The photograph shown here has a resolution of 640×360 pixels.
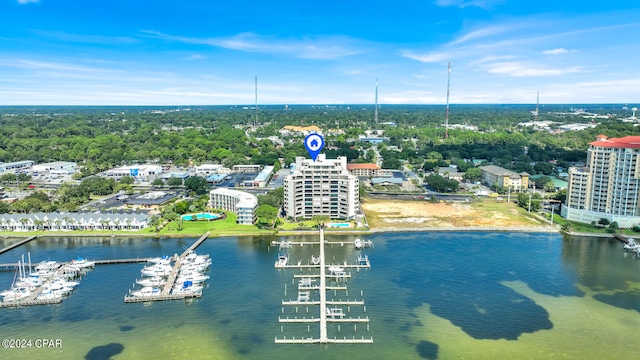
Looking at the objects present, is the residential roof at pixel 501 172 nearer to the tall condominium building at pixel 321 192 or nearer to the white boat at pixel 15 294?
the tall condominium building at pixel 321 192

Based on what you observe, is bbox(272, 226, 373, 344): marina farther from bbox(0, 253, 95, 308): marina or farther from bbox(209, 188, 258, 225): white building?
bbox(0, 253, 95, 308): marina

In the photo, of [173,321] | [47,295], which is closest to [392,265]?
[173,321]

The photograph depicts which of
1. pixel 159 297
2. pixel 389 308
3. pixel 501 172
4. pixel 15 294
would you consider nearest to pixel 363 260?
pixel 389 308

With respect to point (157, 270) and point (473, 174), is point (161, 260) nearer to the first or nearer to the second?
point (157, 270)

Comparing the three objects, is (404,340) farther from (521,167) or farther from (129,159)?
(129,159)

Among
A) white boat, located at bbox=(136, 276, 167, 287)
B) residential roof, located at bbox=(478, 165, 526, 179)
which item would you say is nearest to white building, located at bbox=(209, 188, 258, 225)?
white boat, located at bbox=(136, 276, 167, 287)

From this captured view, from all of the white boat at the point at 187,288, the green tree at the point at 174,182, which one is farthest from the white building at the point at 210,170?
the white boat at the point at 187,288
